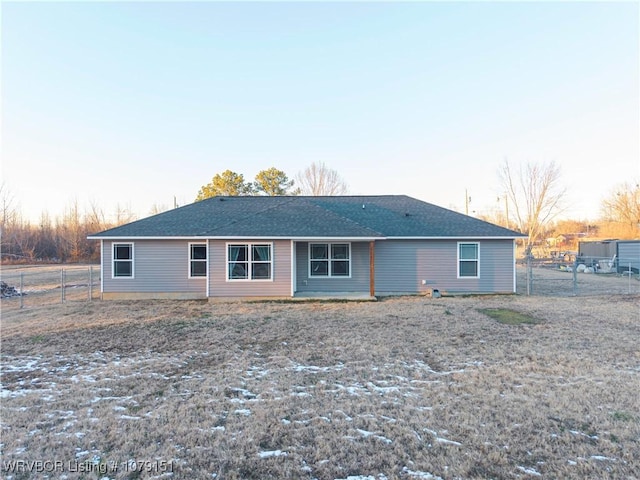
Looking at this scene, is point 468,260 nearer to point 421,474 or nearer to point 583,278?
point 583,278

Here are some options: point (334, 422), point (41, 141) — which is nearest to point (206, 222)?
point (334, 422)

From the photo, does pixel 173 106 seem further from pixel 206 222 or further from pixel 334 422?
pixel 334 422

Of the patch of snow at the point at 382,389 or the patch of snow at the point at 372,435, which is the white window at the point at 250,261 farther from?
the patch of snow at the point at 372,435

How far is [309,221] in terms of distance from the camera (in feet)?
42.0

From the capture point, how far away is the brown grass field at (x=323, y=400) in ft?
9.60

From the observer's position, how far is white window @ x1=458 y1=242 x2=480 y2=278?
42.1 feet

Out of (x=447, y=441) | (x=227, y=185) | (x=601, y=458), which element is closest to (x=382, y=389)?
(x=447, y=441)

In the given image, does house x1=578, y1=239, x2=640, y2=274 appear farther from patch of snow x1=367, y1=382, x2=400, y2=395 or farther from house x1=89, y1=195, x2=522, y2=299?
patch of snow x1=367, y1=382, x2=400, y2=395

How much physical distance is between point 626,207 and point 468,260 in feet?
116

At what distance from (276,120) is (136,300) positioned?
15097 millimetres

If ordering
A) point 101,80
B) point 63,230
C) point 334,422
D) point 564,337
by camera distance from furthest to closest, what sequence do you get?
point 63,230 < point 101,80 < point 564,337 < point 334,422

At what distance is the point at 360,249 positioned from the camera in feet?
42.2

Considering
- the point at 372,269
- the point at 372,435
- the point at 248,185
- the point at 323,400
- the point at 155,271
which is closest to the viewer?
the point at 372,435

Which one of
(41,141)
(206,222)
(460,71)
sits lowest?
(206,222)
